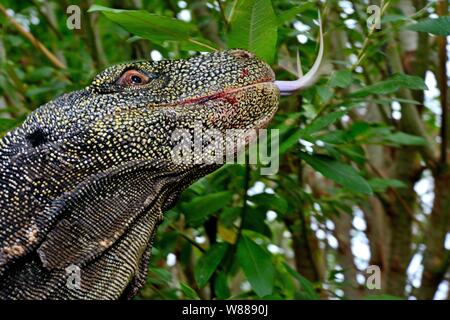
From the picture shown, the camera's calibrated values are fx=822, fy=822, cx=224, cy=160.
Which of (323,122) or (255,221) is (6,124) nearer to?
(255,221)

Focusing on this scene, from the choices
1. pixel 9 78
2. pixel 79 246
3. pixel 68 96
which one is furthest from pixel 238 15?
pixel 9 78

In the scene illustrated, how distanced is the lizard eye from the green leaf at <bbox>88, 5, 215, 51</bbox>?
30cm

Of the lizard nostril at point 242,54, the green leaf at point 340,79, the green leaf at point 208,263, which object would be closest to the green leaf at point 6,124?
the green leaf at point 208,263

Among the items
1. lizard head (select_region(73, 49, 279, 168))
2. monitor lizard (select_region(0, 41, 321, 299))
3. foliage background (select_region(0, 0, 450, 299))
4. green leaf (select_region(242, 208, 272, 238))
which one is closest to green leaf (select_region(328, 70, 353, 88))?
foliage background (select_region(0, 0, 450, 299))

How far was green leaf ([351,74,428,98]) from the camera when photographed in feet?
14.9

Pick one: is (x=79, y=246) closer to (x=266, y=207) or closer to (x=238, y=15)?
(x=238, y=15)

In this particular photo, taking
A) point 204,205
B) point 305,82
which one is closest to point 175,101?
point 305,82

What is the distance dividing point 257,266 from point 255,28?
1.49 metres

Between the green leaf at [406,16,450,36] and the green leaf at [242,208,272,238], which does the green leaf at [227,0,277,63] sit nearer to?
the green leaf at [406,16,450,36]

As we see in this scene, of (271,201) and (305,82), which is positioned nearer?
(305,82)

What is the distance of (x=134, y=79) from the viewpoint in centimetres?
398

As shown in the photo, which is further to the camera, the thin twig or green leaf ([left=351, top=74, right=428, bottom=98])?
the thin twig

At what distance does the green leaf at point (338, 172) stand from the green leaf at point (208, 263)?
2.64ft

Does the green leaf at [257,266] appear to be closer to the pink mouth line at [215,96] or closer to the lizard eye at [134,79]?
the pink mouth line at [215,96]
